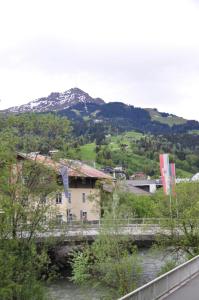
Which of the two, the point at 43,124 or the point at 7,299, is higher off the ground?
the point at 43,124

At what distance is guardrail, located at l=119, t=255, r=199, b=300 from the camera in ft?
56.0

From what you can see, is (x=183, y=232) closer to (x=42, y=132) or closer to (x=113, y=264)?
(x=113, y=264)

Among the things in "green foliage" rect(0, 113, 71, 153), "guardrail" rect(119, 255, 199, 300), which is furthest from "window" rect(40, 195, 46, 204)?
"guardrail" rect(119, 255, 199, 300)

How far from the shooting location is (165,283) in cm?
2091

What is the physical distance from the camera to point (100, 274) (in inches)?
1508

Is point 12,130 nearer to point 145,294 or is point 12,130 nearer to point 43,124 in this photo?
point 43,124

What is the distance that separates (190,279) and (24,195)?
848 centimetres

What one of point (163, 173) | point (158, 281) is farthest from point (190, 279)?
point (163, 173)

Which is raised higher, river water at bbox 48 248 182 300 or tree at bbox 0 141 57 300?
tree at bbox 0 141 57 300

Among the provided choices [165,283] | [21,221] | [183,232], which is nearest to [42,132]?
[21,221]

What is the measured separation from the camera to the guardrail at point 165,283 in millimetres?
17078

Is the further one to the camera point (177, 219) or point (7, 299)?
point (177, 219)

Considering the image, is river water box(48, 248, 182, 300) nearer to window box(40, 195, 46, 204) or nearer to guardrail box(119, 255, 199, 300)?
guardrail box(119, 255, 199, 300)

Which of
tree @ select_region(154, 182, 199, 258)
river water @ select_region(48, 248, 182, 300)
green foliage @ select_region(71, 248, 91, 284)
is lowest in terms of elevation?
river water @ select_region(48, 248, 182, 300)
